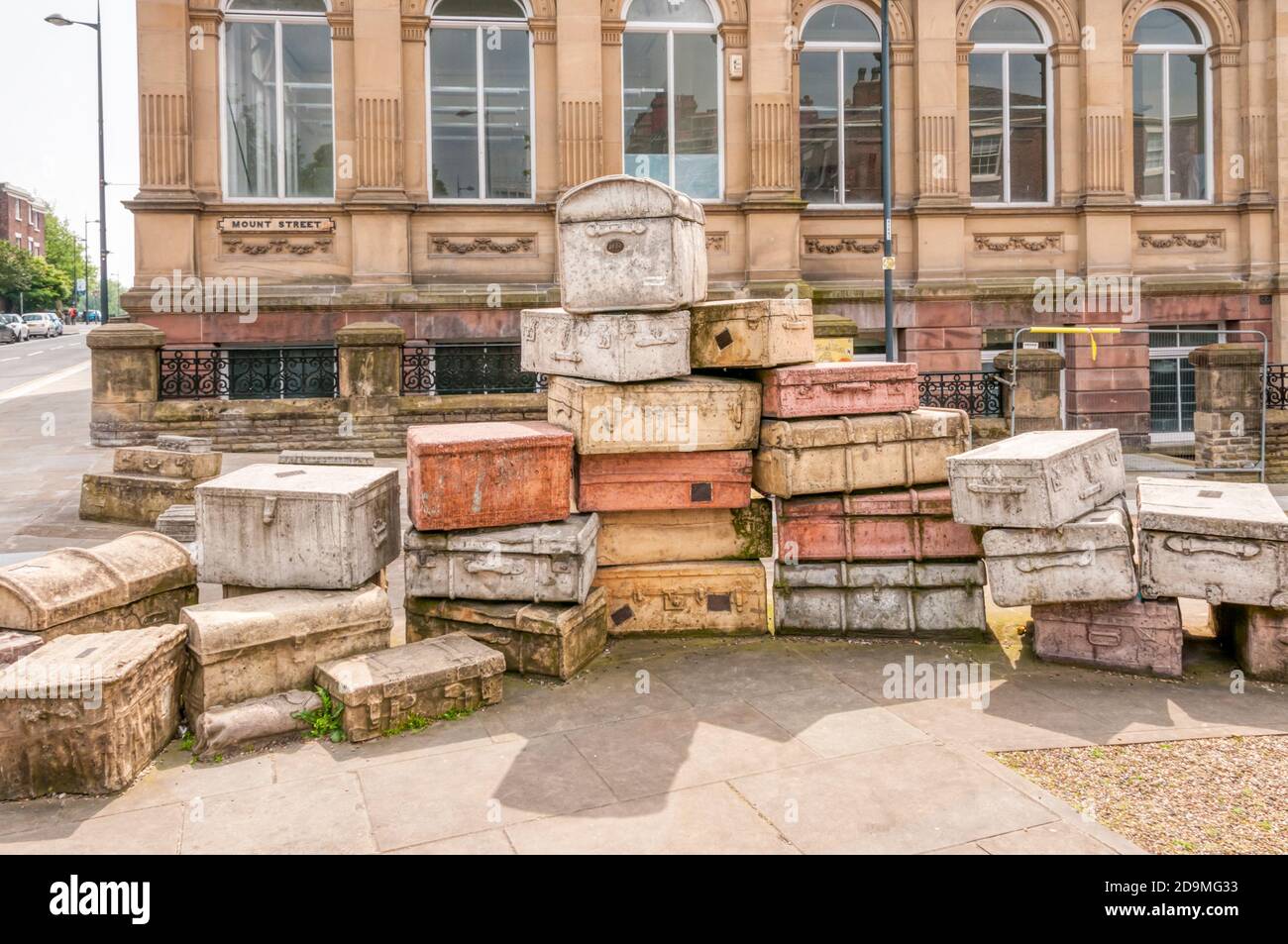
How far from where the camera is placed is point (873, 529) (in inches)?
280

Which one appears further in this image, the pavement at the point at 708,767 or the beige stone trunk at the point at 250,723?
the beige stone trunk at the point at 250,723

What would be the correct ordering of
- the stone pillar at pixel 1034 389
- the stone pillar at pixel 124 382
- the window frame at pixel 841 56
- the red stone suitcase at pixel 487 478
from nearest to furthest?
the red stone suitcase at pixel 487 478 → the stone pillar at pixel 124 382 → the stone pillar at pixel 1034 389 → the window frame at pixel 841 56

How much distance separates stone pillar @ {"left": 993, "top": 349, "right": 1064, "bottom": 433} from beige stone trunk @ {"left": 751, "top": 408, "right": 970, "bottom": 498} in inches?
362

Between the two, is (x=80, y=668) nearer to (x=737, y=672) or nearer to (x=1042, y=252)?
(x=737, y=672)

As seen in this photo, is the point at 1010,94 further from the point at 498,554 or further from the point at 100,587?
the point at 100,587

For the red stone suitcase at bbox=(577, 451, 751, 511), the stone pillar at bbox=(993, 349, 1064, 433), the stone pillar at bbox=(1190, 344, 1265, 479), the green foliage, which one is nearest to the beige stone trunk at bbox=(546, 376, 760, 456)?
the red stone suitcase at bbox=(577, 451, 751, 511)

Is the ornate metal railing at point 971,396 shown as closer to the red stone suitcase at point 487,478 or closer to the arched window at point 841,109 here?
the arched window at point 841,109

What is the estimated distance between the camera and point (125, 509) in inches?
421

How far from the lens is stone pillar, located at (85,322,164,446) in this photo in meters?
15.0

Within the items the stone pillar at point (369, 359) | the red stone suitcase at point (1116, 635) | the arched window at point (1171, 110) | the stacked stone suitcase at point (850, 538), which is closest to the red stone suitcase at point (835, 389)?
the stacked stone suitcase at point (850, 538)

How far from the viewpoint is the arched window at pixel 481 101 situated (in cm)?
1867

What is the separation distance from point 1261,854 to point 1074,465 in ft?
9.80

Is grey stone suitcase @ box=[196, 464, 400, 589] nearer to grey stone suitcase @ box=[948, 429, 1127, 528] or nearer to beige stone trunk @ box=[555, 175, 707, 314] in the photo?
beige stone trunk @ box=[555, 175, 707, 314]

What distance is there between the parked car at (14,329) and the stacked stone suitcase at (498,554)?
207 ft
